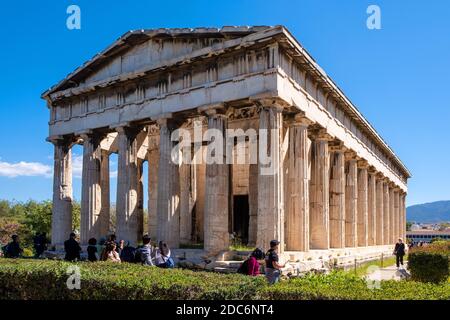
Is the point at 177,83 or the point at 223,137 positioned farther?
the point at 177,83

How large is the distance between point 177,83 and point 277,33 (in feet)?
18.9

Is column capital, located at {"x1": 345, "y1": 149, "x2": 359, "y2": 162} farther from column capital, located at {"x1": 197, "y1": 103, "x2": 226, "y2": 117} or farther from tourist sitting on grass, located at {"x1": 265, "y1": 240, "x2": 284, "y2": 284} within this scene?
tourist sitting on grass, located at {"x1": 265, "y1": 240, "x2": 284, "y2": 284}

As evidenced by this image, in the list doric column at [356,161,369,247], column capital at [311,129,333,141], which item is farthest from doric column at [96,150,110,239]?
doric column at [356,161,369,247]

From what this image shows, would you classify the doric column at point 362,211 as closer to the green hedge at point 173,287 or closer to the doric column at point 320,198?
the doric column at point 320,198

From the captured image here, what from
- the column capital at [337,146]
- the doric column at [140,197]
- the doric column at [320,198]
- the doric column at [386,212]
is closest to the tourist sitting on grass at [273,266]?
the doric column at [320,198]

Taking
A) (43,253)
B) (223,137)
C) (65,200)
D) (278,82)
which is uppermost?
(278,82)

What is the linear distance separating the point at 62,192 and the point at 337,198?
1538 cm

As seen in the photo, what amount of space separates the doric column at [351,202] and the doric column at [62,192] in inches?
641

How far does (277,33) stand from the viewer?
1817 cm

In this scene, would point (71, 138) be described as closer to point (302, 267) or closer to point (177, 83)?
point (177, 83)

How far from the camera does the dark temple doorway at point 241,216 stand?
27.6 meters

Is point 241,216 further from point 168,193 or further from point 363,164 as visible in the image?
point 363,164

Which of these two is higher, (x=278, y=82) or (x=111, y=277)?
(x=278, y=82)
